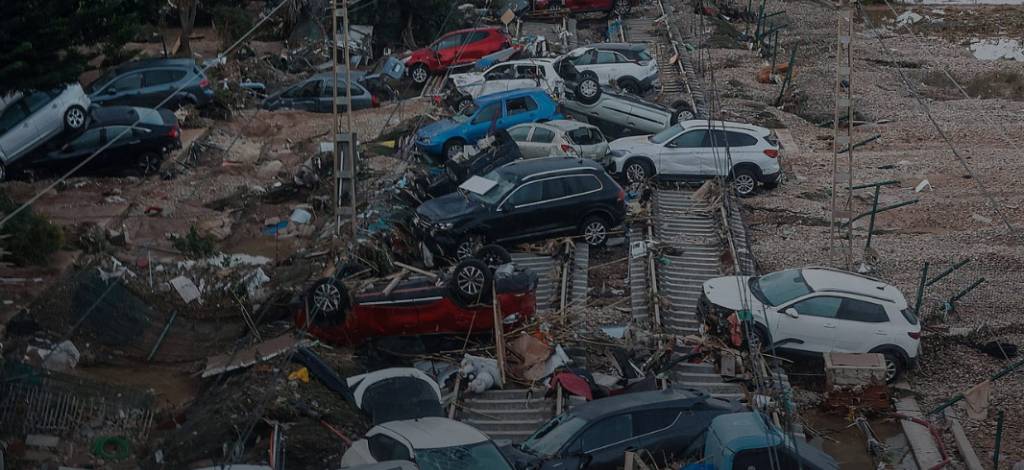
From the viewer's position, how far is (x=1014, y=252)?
2097 centimetres

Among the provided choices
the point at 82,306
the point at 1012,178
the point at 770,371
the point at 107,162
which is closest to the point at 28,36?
the point at 107,162

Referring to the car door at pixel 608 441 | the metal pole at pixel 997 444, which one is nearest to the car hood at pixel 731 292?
the metal pole at pixel 997 444

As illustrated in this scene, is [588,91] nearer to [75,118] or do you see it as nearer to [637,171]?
[637,171]

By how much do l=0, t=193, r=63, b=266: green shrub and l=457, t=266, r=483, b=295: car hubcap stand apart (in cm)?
632

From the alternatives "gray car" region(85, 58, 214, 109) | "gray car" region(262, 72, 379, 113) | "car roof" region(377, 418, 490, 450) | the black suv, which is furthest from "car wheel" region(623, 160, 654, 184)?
"car roof" region(377, 418, 490, 450)

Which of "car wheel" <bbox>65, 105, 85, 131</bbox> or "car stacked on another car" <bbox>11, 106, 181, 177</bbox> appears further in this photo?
"car wheel" <bbox>65, 105, 85, 131</bbox>

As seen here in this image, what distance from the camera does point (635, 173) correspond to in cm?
2402

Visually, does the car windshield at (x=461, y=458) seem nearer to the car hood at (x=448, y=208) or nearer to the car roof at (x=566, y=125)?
the car hood at (x=448, y=208)

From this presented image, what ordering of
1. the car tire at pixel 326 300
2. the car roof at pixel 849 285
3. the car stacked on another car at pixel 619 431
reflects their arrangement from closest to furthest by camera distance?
1. the car stacked on another car at pixel 619 431
2. the car tire at pixel 326 300
3. the car roof at pixel 849 285

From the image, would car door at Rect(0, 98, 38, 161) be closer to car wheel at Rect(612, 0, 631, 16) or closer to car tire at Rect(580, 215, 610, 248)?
car tire at Rect(580, 215, 610, 248)

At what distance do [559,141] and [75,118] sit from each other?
9.34m

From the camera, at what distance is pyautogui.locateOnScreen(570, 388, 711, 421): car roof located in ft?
43.1

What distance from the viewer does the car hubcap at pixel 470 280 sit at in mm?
16422

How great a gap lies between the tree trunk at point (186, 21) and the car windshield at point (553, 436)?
72.7 feet
